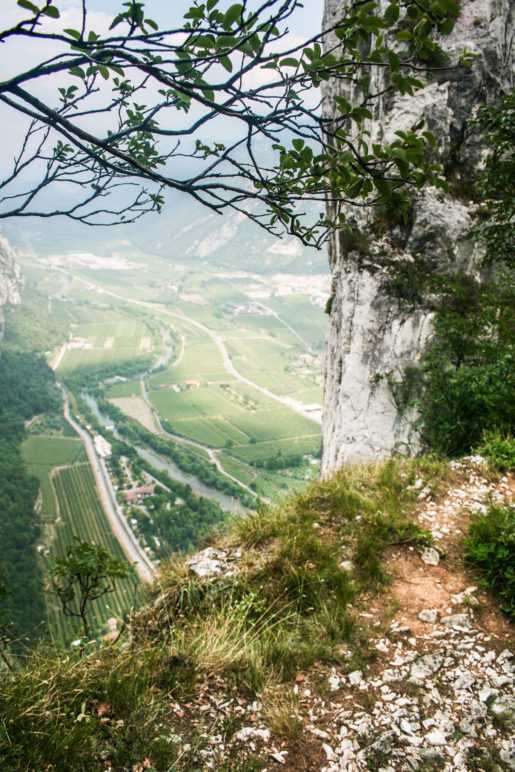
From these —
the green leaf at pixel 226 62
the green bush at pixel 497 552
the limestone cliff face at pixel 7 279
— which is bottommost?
the green bush at pixel 497 552

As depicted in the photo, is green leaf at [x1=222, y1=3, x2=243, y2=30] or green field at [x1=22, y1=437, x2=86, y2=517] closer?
green leaf at [x1=222, y1=3, x2=243, y2=30]

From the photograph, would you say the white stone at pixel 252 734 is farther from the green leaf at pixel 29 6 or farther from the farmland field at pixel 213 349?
the farmland field at pixel 213 349

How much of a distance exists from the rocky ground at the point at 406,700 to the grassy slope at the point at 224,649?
78 millimetres

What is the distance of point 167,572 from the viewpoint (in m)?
4.40

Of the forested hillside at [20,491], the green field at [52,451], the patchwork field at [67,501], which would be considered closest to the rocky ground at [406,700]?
the forested hillside at [20,491]

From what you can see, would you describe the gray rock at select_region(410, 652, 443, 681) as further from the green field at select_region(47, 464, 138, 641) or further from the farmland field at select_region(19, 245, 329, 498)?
the farmland field at select_region(19, 245, 329, 498)

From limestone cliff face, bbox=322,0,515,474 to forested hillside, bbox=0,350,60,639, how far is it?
8.45m

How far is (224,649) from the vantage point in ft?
10.9

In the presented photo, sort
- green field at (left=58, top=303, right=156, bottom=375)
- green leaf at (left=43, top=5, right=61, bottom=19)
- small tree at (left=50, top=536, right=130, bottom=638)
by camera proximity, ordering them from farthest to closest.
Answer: green field at (left=58, top=303, right=156, bottom=375), small tree at (left=50, top=536, right=130, bottom=638), green leaf at (left=43, top=5, right=61, bottom=19)

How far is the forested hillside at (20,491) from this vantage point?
27.5 m

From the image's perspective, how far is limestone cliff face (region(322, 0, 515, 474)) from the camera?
10094 mm

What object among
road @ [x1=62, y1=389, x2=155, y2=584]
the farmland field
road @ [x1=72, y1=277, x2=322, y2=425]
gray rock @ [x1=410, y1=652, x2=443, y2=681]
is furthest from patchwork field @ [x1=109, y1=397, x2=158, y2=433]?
gray rock @ [x1=410, y1=652, x2=443, y2=681]

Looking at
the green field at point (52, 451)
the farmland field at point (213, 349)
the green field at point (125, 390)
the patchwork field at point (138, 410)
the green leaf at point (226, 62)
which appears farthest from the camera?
the green field at point (125, 390)

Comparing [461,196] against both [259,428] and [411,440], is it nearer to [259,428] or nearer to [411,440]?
[411,440]
